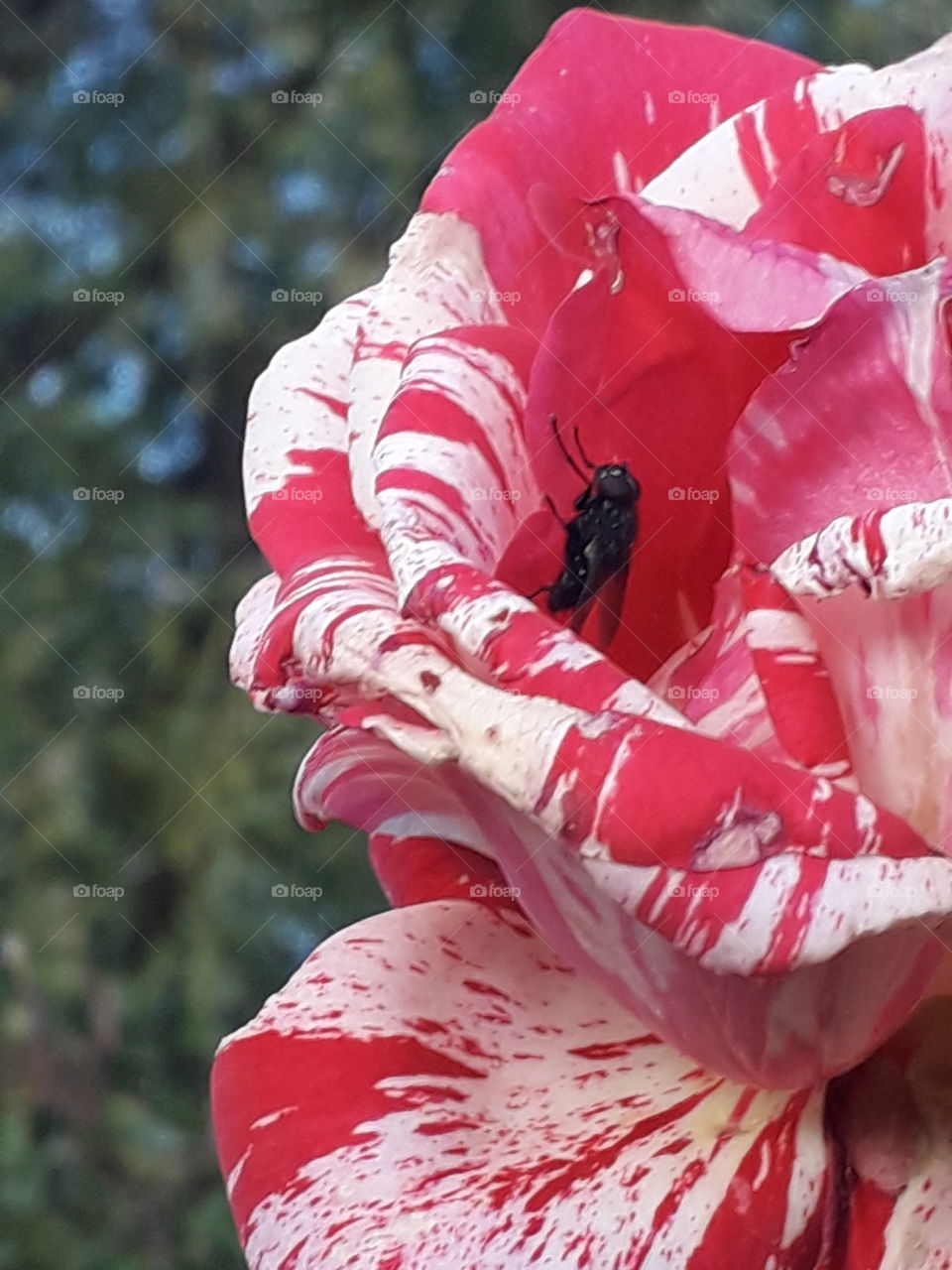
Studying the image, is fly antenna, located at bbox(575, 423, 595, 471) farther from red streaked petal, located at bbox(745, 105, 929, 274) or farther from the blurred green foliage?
the blurred green foliage

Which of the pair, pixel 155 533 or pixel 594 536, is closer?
pixel 594 536

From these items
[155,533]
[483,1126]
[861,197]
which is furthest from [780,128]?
[155,533]

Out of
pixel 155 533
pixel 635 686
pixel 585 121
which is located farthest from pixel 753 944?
pixel 155 533

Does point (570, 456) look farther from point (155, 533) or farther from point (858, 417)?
point (155, 533)

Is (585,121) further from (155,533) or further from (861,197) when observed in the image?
(155,533)

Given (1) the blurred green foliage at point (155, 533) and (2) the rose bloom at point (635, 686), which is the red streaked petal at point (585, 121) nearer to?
(2) the rose bloom at point (635, 686)

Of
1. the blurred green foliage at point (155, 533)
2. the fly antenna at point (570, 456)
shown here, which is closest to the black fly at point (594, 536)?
the fly antenna at point (570, 456)
